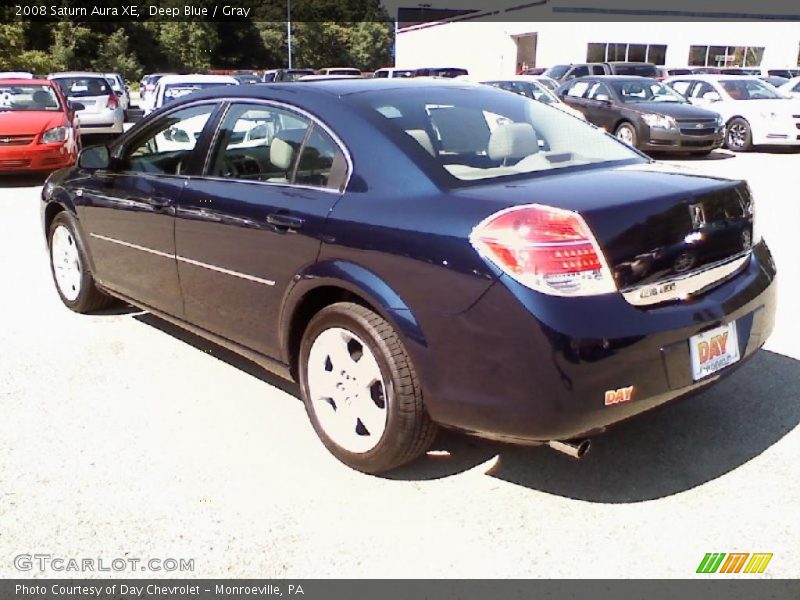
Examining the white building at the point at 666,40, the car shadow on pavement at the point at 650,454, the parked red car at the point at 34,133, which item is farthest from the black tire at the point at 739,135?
the white building at the point at 666,40

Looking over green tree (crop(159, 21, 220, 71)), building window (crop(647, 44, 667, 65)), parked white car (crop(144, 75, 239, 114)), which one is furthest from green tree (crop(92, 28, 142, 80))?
parked white car (crop(144, 75, 239, 114))

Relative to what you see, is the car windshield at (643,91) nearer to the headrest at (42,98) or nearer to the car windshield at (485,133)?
the headrest at (42,98)

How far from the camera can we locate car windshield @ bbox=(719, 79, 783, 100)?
16.8m

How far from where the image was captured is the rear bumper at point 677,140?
1464cm

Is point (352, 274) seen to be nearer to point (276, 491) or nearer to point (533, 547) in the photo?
point (276, 491)

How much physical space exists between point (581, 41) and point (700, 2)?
8419 mm

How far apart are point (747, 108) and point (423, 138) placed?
49.5 ft

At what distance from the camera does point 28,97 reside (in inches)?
508

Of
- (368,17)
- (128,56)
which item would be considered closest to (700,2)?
(128,56)

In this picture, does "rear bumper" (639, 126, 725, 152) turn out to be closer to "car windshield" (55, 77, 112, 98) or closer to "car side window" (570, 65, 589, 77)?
"car side window" (570, 65, 589, 77)

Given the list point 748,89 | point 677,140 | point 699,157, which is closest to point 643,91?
point 699,157

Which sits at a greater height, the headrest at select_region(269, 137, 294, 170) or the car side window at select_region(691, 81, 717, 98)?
the headrest at select_region(269, 137, 294, 170)

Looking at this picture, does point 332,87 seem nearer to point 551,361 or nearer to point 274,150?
point 274,150

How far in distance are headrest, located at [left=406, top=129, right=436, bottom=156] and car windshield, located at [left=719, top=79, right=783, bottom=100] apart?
15593 millimetres
